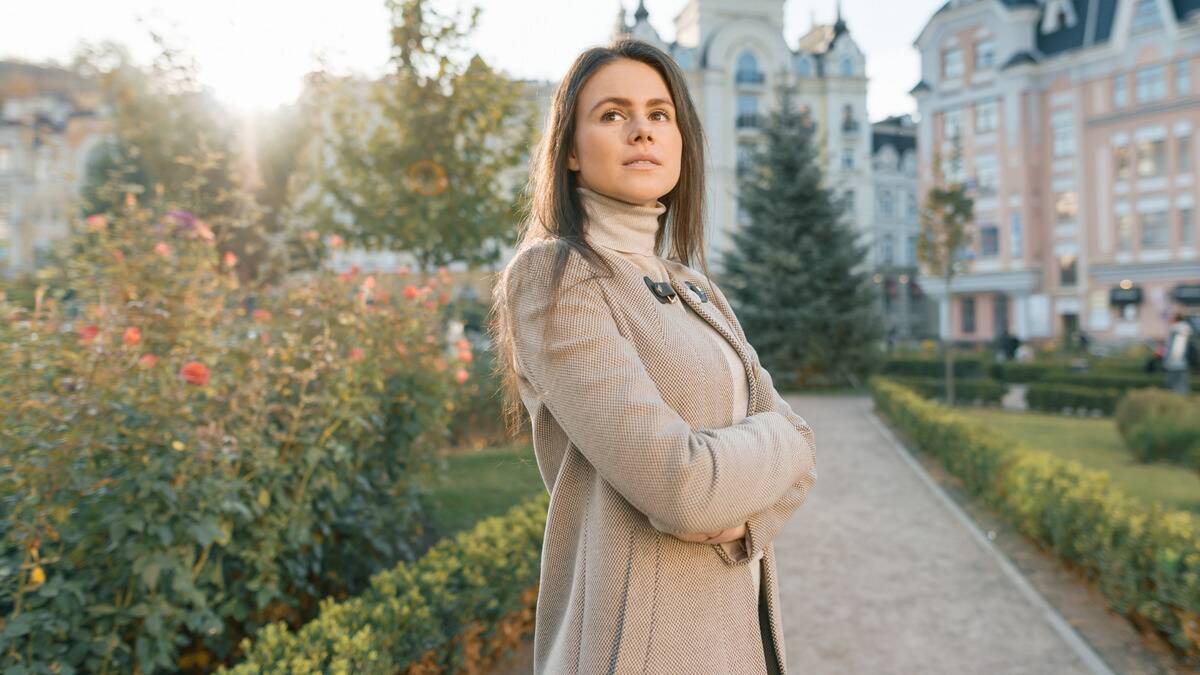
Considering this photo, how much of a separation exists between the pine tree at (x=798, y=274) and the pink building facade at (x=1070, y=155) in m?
17.7

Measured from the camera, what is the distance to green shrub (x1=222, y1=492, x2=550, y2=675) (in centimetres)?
307

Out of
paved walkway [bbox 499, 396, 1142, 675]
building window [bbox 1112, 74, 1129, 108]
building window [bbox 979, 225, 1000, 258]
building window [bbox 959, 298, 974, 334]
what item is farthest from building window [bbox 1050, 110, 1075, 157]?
paved walkway [bbox 499, 396, 1142, 675]

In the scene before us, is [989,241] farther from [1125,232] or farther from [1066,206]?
[1125,232]

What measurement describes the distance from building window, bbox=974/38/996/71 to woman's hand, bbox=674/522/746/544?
42.8m

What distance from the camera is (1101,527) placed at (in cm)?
549

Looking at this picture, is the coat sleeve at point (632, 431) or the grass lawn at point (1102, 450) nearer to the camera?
the coat sleeve at point (632, 431)

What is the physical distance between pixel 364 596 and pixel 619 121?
9.36 ft

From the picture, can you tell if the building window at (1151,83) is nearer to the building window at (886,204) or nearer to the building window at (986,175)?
the building window at (986,175)

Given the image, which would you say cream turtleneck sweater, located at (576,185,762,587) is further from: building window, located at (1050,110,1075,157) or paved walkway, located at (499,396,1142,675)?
building window, located at (1050,110,1075,157)

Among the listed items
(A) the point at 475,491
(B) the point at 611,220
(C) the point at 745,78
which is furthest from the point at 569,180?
(C) the point at 745,78

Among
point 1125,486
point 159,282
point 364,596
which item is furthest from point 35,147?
point 1125,486

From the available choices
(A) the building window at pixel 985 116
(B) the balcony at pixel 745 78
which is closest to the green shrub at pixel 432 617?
(A) the building window at pixel 985 116

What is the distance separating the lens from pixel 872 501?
833 centimetres

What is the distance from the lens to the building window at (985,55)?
38.9 metres
